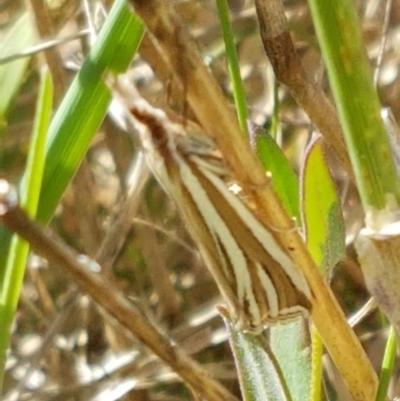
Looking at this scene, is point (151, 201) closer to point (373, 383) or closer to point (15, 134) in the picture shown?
point (15, 134)

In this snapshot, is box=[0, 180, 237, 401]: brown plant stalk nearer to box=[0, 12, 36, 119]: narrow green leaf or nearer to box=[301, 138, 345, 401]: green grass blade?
box=[301, 138, 345, 401]: green grass blade

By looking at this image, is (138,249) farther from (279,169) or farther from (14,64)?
(279,169)

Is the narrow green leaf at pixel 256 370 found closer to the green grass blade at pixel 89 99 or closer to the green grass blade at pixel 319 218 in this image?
the green grass blade at pixel 319 218

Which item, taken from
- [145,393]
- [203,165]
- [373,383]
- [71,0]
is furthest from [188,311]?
[203,165]

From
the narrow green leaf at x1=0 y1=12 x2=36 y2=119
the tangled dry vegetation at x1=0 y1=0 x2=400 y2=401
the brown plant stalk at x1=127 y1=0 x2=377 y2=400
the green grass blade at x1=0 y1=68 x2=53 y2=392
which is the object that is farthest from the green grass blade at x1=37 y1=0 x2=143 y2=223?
the tangled dry vegetation at x1=0 y1=0 x2=400 y2=401

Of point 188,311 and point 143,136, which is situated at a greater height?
point 188,311

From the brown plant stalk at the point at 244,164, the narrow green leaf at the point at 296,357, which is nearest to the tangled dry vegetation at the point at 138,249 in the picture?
the narrow green leaf at the point at 296,357
